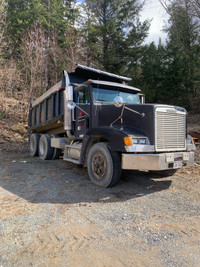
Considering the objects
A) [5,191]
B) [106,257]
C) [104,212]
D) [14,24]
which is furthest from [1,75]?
[106,257]

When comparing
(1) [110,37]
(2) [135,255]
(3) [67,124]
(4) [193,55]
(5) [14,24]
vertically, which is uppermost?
(5) [14,24]

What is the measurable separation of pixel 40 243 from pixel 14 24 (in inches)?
944

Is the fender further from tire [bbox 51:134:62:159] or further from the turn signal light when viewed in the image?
tire [bbox 51:134:62:159]

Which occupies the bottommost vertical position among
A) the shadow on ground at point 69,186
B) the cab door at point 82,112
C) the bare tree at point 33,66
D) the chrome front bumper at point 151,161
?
the shadow on ground at point 69,186

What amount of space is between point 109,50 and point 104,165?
16.3m

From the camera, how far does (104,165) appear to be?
14.7 feet

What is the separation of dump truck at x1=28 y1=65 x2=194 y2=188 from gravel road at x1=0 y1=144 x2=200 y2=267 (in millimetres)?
579

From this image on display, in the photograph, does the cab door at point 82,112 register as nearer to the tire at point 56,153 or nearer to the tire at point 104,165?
the tire at point 104,165

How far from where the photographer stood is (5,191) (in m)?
4.29

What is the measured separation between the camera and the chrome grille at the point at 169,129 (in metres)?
4.21

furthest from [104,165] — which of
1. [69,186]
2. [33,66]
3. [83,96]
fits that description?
[33,66]

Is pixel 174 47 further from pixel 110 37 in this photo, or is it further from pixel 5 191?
pixel 5 191

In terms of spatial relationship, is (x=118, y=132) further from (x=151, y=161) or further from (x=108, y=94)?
(x=108, y=94)

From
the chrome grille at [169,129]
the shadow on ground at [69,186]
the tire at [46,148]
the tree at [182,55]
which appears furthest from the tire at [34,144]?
the tree at [182,55]
